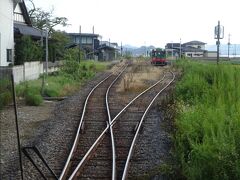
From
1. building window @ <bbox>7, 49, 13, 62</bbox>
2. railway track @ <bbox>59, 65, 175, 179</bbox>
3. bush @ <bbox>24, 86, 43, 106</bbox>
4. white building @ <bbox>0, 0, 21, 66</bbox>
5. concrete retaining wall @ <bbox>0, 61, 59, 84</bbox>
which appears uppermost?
white building @ <bbox>0, 0, 21, 66</bbox>

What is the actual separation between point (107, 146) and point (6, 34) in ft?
66.8

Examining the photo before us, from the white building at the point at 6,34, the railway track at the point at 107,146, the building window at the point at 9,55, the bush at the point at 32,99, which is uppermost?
the white building at the point at 6,34

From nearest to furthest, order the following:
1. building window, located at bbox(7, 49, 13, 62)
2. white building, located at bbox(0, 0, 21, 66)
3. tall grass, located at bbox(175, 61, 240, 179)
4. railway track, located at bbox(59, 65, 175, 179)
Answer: tall grass, located at bbox(175, 61, 240, 179)
railway track, located at bbox(59, 65, 175, 179)
white building, located at bbox(0, 0, 21, 66)
building window, located at bbox(7, 49, 13, 62)

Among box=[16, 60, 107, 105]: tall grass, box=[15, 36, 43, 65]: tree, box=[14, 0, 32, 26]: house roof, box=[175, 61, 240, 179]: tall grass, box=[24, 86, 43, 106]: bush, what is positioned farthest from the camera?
box=[14, 0, 32, 26]: house roof

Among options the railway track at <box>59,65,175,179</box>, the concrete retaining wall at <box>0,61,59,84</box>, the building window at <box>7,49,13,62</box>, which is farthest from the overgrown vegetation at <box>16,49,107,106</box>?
the railway track at <box>59,65,175,179</box>

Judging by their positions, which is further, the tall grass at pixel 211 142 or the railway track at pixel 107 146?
the railway track at pixel 107 146

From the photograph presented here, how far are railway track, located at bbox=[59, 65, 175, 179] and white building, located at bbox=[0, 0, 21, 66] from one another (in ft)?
43.8

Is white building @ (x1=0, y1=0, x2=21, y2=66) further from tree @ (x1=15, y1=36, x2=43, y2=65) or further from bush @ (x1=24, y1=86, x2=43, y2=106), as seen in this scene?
bush @ (x1=24, y1=86, x2=43, y2=106)

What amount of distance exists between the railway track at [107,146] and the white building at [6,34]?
13.3 meters

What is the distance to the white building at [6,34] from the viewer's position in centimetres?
2833

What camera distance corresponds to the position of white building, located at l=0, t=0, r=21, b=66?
28330 millimetres

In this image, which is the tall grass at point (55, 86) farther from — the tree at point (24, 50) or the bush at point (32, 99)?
the tree at point (24, 50)

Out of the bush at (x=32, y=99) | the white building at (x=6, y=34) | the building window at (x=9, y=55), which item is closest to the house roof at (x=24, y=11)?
the white building at (x=6, y=34)

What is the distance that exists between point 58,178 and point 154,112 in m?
8.91
